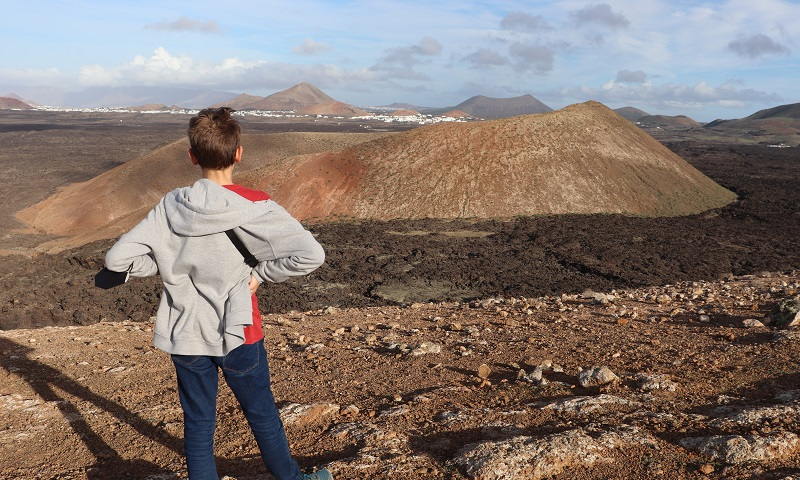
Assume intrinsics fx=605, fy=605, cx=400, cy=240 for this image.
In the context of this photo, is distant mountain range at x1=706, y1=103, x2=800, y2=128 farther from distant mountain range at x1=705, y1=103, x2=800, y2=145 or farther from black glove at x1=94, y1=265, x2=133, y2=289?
black glove at x1=94, y1=265, x2=133, y2=289

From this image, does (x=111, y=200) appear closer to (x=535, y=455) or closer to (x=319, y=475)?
(x=319, y=475)

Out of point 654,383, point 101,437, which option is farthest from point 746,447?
point 101,437

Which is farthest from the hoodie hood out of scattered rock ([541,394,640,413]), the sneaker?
scattered rock ([541,394,640,413])

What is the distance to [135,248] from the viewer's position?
2609 millimetres

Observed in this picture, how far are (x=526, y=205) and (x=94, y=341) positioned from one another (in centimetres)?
2056

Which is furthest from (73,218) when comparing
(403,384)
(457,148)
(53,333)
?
(403,384)

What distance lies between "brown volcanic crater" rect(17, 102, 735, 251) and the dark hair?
72.6 feet

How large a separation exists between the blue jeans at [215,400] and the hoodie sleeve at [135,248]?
0.46 meters

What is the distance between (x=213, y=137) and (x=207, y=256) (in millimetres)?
517

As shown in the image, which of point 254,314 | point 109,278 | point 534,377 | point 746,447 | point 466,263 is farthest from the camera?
point 466,263

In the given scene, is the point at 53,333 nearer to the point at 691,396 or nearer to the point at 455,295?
the point at 691,396

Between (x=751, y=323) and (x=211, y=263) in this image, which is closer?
(x=211, y=263)

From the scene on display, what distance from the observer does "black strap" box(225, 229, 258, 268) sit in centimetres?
268

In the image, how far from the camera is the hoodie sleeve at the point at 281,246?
2662mm
